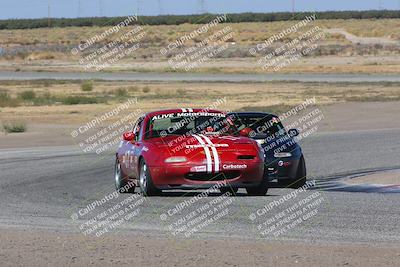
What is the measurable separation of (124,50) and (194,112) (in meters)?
92.0

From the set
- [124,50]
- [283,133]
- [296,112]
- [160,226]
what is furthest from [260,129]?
[124,50]

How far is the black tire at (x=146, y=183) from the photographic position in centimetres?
1644

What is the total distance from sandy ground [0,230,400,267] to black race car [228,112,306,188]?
702 centimetres

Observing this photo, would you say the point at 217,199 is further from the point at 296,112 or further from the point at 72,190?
the point at 296,112

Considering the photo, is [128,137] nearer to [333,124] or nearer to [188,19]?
[333,124]

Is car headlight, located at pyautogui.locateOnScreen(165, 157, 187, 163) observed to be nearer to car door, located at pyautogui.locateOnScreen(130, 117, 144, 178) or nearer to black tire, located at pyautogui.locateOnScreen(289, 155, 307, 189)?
car door, located at pyautogui.locateOnScreen(130, 117, 144, 178)

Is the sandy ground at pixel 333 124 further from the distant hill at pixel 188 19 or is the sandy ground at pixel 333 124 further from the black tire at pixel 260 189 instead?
the distant hill at pixel 188 19

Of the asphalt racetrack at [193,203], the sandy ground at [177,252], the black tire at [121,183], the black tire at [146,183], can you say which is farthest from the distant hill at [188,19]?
the sandy ground at [177,252]

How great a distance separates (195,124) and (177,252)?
6.49 m

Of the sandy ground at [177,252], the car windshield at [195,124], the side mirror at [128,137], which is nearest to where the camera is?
the sandy ground at [177,252]

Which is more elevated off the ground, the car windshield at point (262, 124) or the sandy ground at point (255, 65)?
the car windshield at point (262, 124)

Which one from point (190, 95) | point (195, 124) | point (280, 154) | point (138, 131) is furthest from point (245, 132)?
point (190, 95)

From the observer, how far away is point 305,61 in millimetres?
90812

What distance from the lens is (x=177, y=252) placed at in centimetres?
1112
